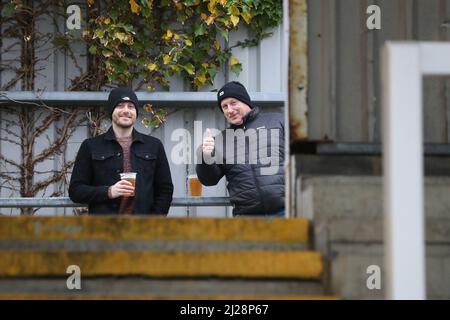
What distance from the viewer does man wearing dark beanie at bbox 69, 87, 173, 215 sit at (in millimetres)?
4906

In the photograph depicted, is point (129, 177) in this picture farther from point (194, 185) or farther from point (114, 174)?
point (194, 185)

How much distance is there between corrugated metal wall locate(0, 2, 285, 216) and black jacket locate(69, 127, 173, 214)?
1.64m

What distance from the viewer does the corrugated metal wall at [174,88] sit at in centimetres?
680

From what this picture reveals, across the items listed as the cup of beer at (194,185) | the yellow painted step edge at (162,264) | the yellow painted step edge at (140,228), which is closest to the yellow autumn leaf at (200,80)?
the cup of beer at (194,185)

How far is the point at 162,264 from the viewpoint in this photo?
3102 millimetres

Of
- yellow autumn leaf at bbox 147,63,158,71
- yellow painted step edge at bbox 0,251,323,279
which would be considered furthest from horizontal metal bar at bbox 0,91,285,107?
yellow painted step edge at bbox 0,251,323,279

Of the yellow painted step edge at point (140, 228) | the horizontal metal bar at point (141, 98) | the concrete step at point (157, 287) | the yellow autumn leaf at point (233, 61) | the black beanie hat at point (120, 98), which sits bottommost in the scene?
the concrete step at point (157, 287)

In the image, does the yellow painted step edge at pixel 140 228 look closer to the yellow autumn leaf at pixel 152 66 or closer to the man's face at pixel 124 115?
the man's face at pixel 124 115

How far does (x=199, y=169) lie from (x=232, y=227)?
183cm

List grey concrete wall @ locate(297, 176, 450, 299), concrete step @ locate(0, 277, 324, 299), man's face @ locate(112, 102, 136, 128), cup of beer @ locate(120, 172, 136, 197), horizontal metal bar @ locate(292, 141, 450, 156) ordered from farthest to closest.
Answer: man's face @ locate(112, 102, 136, 128) < cup of beer @ locate(120, 172, 136, 197) < horizontal metal bar @ locate(292, 141, 450, 156) < grey concrete wall @ locate(297, 176, 450, 299) < concrete step @ locate(0, 277, 324, 299)

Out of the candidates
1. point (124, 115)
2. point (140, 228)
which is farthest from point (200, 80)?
point (140, 228)

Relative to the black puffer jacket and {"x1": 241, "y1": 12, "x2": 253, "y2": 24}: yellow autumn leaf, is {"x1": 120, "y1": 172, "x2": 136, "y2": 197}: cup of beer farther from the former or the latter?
{"x1": 241, "y1": 12, "x2": 253, "y2": 24}: yellow autumn leaf

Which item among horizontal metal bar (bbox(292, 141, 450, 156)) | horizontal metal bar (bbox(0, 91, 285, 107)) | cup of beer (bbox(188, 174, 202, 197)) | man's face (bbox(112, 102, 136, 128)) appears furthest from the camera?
horizontal metal bar (bbox(0, 91, 285, 107))
